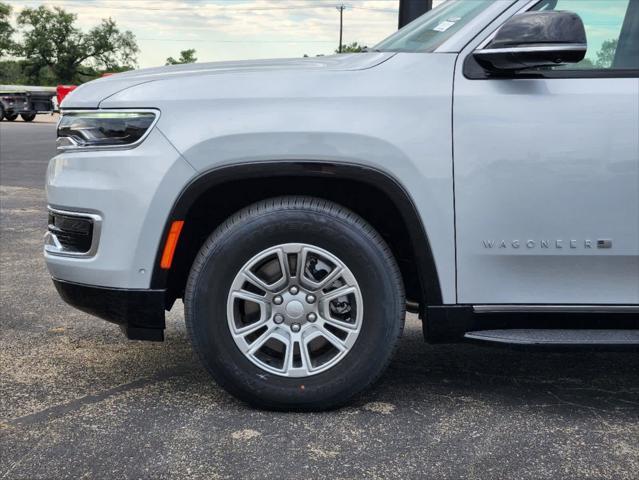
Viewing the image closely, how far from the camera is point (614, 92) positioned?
10.8 feet

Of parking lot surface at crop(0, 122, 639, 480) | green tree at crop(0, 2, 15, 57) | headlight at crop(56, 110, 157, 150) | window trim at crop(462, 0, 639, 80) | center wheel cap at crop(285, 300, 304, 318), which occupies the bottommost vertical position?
parking lot surface at crop(0, 122, 639, 480)

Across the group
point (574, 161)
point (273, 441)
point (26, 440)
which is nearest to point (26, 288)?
point (26, 440)

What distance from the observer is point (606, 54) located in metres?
3.45

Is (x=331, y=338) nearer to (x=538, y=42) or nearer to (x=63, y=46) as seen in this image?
(x=538, y=42)

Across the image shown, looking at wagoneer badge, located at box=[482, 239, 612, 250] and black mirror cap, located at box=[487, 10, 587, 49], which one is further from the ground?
black mirror cap, located at box=[487, 10, 587, 49]

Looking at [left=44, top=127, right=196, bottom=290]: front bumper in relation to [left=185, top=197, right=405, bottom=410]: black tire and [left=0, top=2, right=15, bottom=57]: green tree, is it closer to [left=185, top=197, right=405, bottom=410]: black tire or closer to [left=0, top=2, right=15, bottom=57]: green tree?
[left=185, top=197, right=405, bottom=410]: black tire

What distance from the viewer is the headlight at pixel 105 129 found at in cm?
335

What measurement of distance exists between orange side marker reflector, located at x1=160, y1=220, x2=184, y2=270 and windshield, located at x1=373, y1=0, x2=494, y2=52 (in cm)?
122

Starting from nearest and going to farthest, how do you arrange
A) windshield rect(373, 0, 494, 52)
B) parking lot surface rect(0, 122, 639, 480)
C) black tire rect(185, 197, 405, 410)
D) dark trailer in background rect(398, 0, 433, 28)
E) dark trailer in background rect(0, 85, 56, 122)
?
1. parking lot surface rect(0, 122, 639, 480)
2. black tire rect(185, 197, 405, 410)
3. windshield rect(373, 0, 494, 52)
4. dark trailer in background rect(398, 0, 433, 28)
5. dark trailer in background rect(0, 85, 56, 122)

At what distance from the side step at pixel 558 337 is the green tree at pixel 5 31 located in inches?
3310

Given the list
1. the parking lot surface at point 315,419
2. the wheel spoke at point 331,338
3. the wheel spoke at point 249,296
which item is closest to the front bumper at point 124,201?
the wheel spoke at point 249,296

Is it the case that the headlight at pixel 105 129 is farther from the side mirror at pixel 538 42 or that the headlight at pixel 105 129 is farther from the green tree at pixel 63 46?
the green tree at pixel 63 46

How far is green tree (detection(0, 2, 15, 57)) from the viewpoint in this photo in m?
80.1

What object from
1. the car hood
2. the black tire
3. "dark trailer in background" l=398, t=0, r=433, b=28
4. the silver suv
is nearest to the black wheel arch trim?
the silver suv
